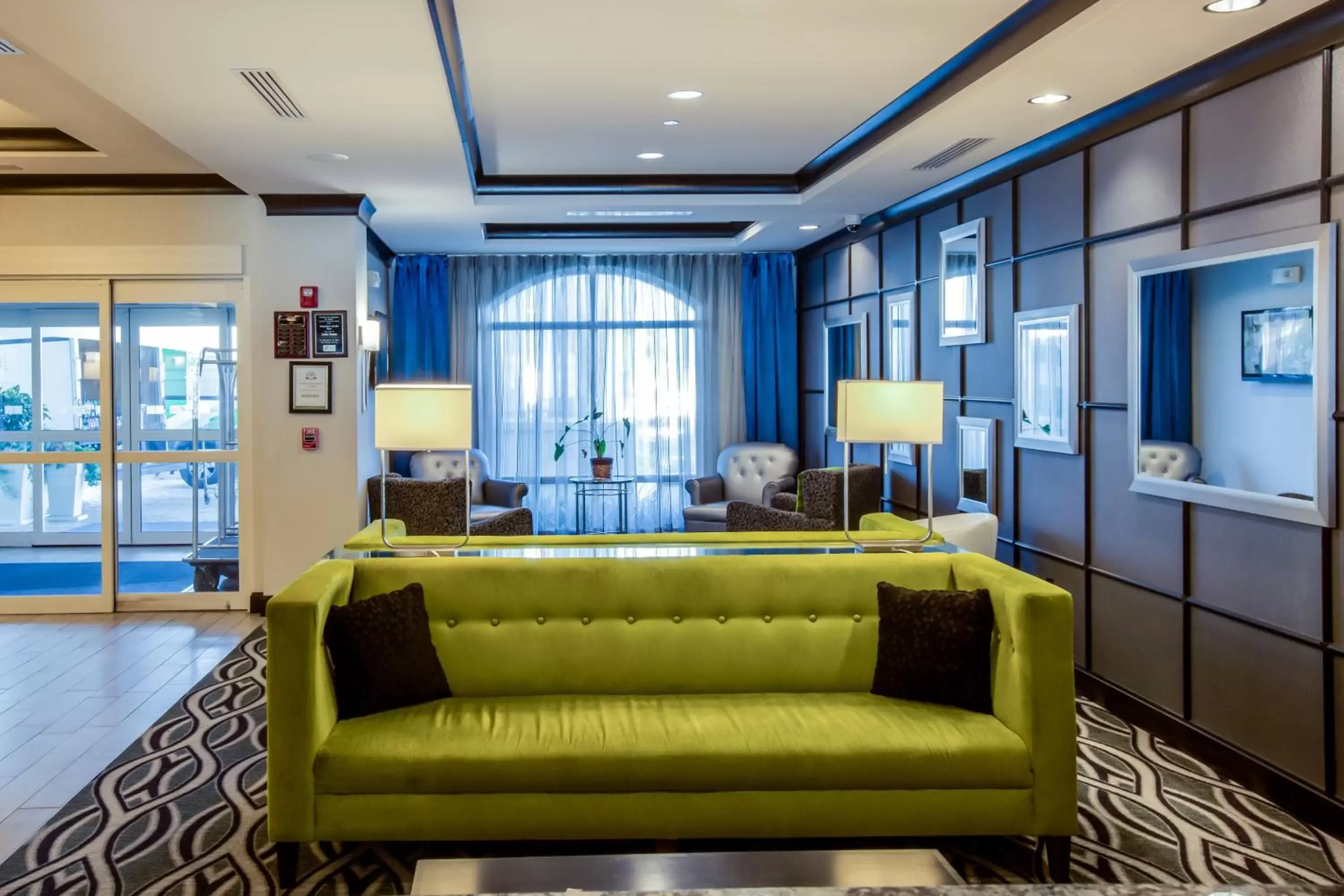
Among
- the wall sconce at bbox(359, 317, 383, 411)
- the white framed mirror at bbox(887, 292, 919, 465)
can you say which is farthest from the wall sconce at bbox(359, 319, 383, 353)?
the white framed mirror at bbox(887, 292, 919, 465)

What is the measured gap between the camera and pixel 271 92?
3.94 m

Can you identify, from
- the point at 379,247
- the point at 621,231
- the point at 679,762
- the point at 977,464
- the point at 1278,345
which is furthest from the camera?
A: the point at 621,231

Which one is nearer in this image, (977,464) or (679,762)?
(679,762)

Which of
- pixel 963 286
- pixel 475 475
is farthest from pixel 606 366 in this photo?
pixel 963 286

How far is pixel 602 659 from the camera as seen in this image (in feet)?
10.7

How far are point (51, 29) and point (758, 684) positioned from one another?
2.98 meters

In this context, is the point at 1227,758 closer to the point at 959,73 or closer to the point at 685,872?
the point at 685,872

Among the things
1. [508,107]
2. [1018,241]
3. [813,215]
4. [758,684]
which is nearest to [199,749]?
[758,684]

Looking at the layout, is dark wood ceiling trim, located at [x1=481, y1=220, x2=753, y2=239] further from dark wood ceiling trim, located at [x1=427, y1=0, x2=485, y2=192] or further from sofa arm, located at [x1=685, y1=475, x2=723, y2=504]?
dark wood ceiling trim, located at [x1=427, y1=0, x2=485, y2=192]

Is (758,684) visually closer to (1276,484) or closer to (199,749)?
(1276,484)

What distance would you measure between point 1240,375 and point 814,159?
122 inches

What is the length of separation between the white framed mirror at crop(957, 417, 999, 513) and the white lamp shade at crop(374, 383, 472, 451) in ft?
9.30

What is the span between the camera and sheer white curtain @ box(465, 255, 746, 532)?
28.6 ft

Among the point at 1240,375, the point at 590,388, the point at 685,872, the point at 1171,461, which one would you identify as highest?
the point at 590,388
